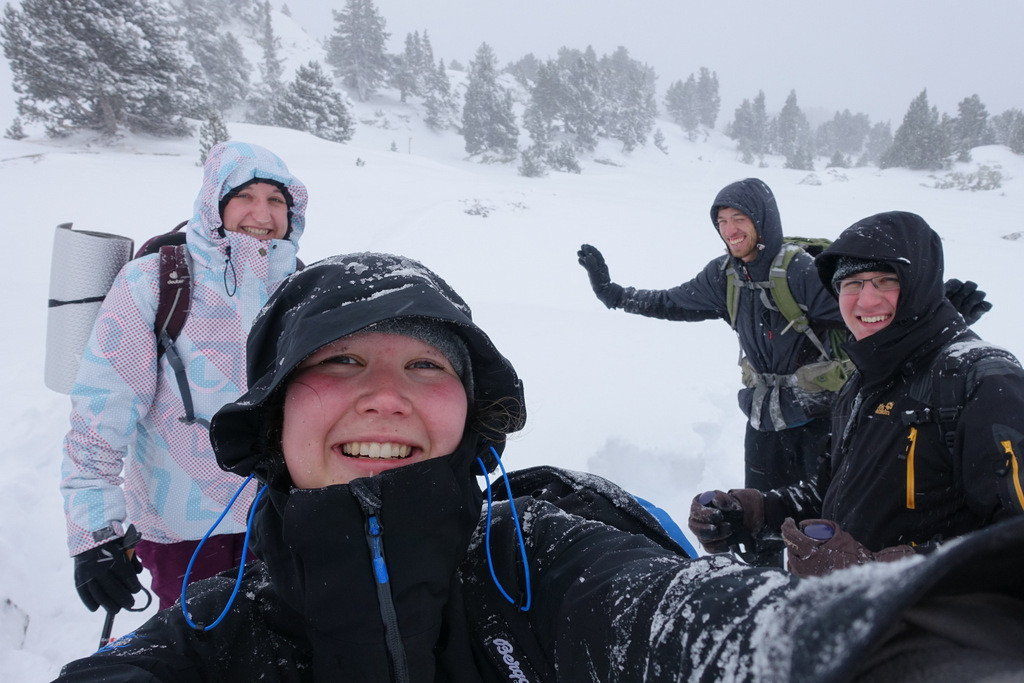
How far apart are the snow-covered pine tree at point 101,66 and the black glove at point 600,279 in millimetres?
22656

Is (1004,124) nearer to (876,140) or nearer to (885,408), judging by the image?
(876,140)

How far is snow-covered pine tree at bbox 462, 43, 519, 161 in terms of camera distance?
37.4m

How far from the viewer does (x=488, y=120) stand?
37969 mm

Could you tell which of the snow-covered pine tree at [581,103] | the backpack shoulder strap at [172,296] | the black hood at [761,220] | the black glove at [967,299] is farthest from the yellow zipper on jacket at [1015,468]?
the snow-covered pine tree at [581,103]

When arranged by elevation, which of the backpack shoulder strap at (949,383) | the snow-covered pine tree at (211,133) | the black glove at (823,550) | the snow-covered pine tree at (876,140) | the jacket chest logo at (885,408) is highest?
the snow-covered pine tree at (876,140)

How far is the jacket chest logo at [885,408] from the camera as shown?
172 cm

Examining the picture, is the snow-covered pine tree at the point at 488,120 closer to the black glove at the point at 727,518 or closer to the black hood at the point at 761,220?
the black hood at the point at 761,220

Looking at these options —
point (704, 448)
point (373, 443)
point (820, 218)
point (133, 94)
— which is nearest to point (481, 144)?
point (133, 94)

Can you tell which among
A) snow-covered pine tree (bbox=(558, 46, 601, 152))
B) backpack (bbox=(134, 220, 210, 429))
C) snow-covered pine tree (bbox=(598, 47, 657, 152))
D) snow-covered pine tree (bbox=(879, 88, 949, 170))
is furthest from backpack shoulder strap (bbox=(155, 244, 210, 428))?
snow-covered pine tree (bbox=(598, 47, 657, 152))

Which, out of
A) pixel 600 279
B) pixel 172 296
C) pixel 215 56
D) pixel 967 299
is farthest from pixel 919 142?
pixel 215 56

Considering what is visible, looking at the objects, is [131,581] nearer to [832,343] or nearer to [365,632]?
[365,632]

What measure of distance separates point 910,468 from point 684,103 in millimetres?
75677

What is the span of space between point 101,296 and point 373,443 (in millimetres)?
1926

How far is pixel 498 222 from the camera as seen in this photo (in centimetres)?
1334
